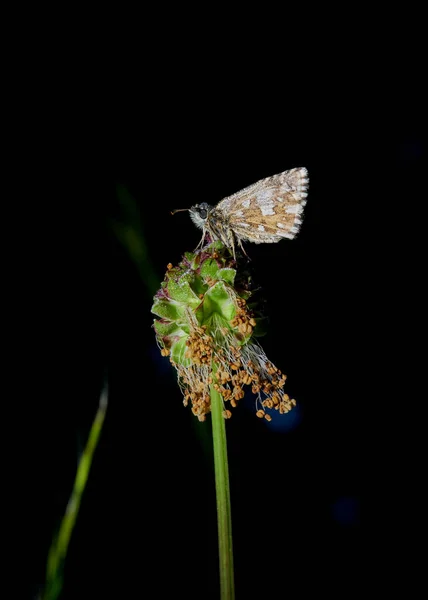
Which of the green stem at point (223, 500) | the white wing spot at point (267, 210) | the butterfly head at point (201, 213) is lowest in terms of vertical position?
the green stem at point (223, 500)

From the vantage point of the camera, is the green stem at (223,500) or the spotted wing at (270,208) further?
the spotted wing at (270,208)

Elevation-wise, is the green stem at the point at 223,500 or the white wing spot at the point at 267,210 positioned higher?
the white wing spot at the point at 267,210

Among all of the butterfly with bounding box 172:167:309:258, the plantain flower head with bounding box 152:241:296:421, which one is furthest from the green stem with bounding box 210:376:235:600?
the butterfly with bounding box 172:167:309:258

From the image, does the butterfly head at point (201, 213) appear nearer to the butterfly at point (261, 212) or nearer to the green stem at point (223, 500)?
the butterfly at point (261, 212)

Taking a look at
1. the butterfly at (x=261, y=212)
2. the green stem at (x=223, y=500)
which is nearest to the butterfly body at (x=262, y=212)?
the butterfly at (x=261, y=212)

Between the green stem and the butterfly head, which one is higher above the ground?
the butterfly head

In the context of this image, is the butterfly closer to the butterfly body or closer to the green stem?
the butterfly body

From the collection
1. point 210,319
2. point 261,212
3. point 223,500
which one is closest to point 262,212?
point 261,212

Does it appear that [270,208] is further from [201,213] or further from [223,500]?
[223,500]
